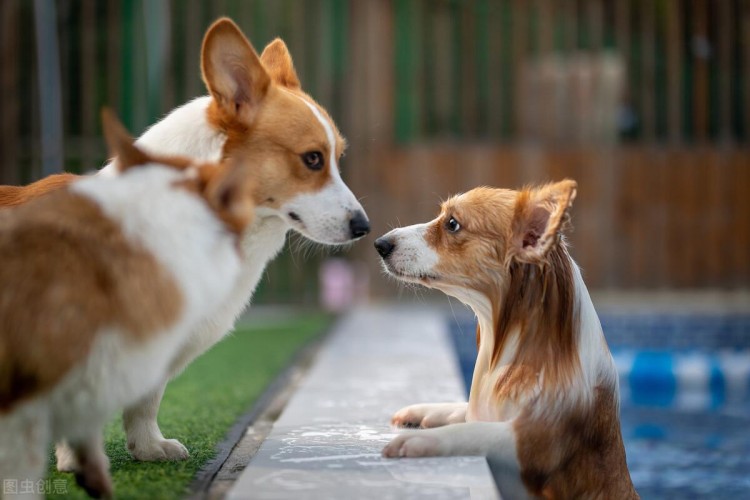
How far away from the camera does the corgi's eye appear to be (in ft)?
8.19

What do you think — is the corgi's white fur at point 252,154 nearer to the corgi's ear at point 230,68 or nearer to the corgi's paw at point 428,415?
the corgi's ear at point 230,68

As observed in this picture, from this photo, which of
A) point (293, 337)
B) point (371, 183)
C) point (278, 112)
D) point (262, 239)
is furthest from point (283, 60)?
point (371, 183)

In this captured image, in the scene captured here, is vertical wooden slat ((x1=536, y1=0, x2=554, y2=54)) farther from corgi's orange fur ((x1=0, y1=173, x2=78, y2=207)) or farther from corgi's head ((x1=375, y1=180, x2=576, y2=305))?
corgi's orange fur ((x1=0, y1=173, x2=78, y2=207))

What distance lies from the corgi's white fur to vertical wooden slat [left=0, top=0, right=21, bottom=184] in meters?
7.02

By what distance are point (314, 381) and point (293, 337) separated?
7.29 feet

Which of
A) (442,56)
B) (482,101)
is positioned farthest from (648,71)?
(442,56)

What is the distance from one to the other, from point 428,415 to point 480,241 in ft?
1.72

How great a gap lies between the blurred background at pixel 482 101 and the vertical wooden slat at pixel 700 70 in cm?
1

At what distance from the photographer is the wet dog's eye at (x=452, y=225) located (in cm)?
256

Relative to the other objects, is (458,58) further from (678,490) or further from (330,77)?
(678,490)

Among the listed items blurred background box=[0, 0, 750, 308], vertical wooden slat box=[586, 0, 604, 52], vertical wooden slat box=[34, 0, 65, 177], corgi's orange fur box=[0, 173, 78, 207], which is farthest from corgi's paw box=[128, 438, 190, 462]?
vertical wooden slat box=[586, 0, 604, 52]

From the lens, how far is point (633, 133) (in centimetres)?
951

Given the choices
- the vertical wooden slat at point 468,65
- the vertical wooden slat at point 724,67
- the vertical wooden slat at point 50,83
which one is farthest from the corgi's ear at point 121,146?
the vertical wooden slat at point 724,67

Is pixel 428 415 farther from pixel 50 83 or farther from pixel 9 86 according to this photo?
pixel 9 86
